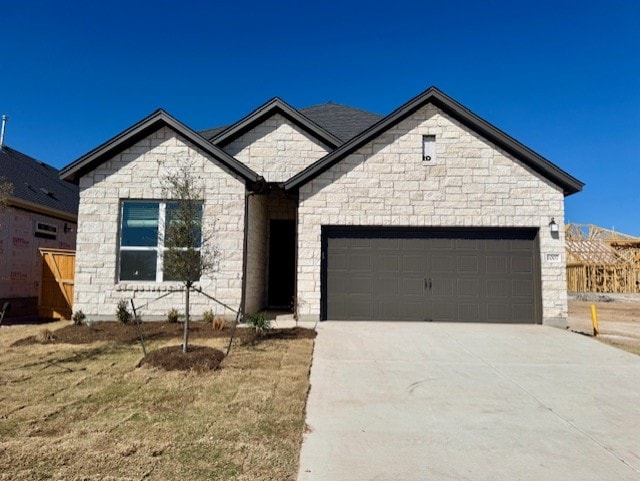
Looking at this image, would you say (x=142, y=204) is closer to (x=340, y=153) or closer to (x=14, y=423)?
(x=340, y=153)

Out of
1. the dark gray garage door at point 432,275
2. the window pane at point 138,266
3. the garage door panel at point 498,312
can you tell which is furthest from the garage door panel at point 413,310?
the window pane at point 138,266

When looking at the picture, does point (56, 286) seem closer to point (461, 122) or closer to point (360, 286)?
point (360, 286)

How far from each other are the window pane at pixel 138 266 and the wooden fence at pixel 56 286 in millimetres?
2294

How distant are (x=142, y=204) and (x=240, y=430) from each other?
8.68 meters

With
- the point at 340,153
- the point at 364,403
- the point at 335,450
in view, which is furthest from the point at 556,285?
the point at 335,450

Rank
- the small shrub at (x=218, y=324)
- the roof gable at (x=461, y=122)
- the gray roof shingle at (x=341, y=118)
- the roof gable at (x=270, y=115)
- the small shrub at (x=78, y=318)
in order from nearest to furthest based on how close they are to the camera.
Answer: the small shrub at (x=218, y=324)
the small shrub at (x=78, y=318)
the roof gable at (x=461, y=122)
the roof gable at (x=270, y=115)
the gray roof shingle at (x=341, y=118)

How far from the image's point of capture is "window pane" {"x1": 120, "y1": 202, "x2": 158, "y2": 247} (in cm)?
1124

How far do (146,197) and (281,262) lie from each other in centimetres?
542

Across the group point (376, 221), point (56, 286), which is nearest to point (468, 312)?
point (376, 221)

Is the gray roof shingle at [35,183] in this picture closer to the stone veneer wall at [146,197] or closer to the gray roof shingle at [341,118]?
the stone veneer wall at [146,197]

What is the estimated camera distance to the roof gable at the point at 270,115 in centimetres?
1373

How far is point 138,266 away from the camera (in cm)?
1120

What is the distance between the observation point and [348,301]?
11672 millimetres

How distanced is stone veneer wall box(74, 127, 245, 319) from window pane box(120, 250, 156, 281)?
181mm
